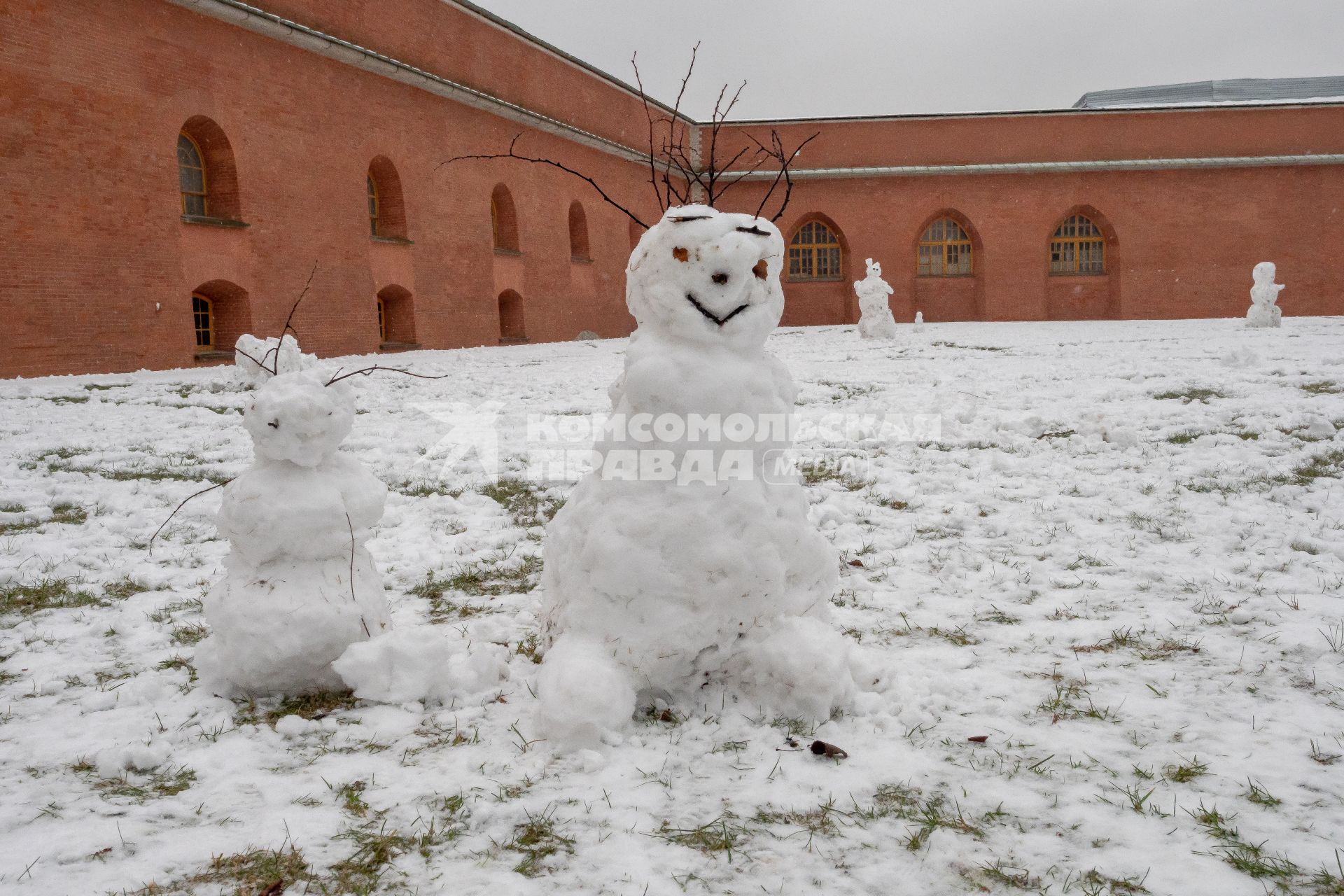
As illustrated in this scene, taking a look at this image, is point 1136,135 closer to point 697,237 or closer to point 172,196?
point 172,196

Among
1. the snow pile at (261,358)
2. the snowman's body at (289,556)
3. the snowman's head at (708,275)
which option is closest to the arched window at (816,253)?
the snow pile at (261,358)

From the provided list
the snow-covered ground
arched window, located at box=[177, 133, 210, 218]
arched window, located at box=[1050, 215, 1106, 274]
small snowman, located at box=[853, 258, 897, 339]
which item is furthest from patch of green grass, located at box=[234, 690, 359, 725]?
arched window, located at box=[1050, 215, 1106, 274]

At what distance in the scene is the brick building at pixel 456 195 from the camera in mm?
12172

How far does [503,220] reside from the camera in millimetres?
21234

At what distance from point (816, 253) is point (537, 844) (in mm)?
28001

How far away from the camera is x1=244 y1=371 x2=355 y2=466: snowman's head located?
2922 millimetres

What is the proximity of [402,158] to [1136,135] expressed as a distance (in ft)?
71.4

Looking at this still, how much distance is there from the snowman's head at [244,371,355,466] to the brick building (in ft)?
36.2

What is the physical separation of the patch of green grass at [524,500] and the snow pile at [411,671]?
2.28 meters

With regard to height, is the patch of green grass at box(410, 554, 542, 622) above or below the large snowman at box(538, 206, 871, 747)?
below

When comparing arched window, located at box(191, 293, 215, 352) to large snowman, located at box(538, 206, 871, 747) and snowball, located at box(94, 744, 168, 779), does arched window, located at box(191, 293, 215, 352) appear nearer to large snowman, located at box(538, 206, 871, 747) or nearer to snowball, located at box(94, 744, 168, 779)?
snowball, located at box(94, 744, 168, 779)

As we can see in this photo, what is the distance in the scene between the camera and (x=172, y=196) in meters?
13.4

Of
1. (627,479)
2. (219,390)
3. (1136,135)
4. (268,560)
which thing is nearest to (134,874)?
(268,560)

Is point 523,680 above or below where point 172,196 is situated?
below
